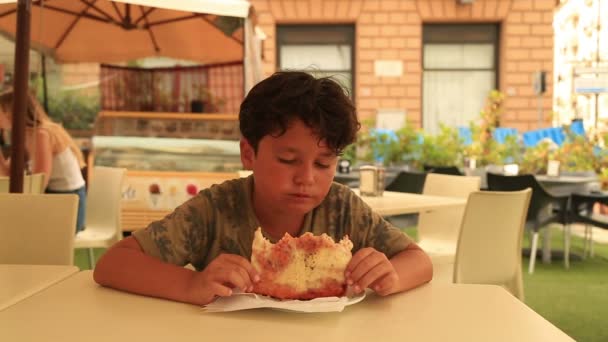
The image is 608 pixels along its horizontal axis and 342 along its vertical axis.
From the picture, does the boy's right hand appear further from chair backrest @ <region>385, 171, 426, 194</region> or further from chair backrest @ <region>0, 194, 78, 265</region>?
chair backrest @ <region>385, 171, 426, 194</region>

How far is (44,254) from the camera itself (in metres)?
2.41

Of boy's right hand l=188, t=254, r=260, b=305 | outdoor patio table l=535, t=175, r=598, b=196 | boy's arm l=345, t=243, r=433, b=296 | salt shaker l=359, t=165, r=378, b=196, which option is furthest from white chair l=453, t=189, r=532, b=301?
outdoor patio table l=535, t=175, r=598, b=196

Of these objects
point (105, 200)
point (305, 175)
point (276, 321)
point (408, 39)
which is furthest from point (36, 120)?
point (408, 39)

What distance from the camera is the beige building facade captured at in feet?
41.6

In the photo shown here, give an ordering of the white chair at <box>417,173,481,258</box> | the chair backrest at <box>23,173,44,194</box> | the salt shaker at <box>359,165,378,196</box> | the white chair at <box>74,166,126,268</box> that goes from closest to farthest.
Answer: the chair backrest at <box>23,173,44,194</box> < the salt shaker at <box>359,165,378,196</box> < the white chair at <box>417,173,481,258</box> < the white chair at <box>74,166,126,268</box>

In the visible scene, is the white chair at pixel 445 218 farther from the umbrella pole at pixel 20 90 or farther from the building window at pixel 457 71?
the building window at pixel 457 71

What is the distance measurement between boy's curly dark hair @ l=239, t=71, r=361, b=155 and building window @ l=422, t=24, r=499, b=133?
11549 mm

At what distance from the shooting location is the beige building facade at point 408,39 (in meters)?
12.7

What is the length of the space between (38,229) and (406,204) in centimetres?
185

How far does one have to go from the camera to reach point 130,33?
704 cm

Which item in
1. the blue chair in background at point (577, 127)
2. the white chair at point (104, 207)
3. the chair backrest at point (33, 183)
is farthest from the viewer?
the blue chair in background at point (577, 127)

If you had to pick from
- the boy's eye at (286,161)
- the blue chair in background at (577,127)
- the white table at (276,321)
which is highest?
the blue chair in background at (577,127)

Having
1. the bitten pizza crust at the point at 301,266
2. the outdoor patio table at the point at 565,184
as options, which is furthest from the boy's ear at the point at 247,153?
the outdoor patio table at the point at 565,184

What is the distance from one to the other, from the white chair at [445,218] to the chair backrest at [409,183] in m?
1.24
